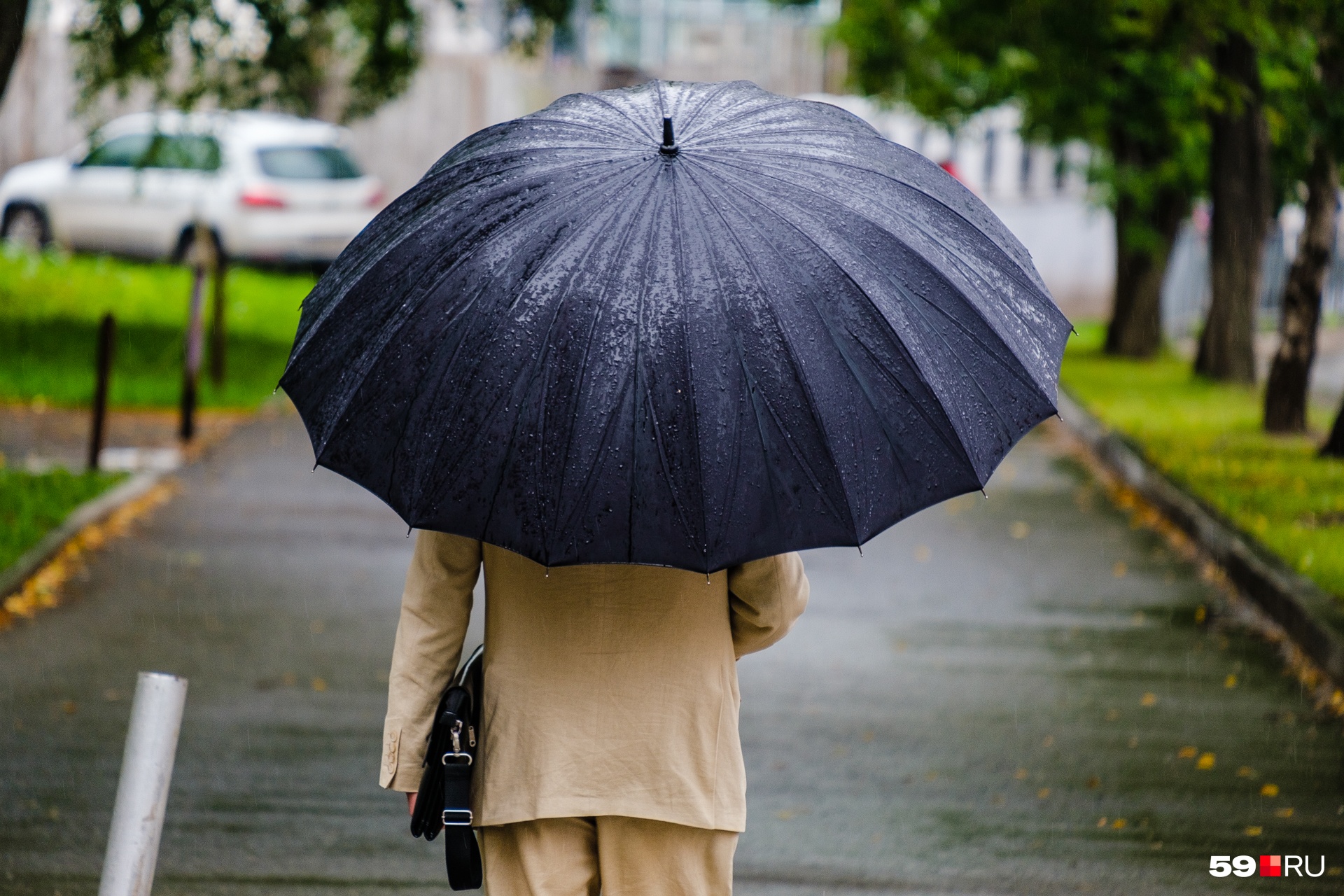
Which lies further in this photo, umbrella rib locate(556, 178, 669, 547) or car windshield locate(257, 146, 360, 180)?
car windshield locate(257, 146, 360, 180)

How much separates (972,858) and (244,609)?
4.25 meters

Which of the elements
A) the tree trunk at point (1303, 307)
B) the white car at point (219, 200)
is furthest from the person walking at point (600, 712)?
the white car at point (219, 200)

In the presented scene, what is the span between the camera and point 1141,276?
18922mm

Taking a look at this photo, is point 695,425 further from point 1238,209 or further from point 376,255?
point 1238,209

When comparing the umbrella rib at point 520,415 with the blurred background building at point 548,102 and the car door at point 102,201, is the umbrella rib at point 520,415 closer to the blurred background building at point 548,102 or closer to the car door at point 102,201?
the blurred background building at point 548,102

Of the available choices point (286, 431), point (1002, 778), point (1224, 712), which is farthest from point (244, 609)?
point (286, 431)

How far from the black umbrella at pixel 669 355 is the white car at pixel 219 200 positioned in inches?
663

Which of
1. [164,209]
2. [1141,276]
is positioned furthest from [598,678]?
[164,209]

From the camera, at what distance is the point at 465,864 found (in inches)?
114

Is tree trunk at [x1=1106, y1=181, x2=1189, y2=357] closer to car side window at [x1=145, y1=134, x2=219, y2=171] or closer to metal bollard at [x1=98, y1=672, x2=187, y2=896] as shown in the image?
car side window at [x1=145, y1=134, x2=219, y2=171]

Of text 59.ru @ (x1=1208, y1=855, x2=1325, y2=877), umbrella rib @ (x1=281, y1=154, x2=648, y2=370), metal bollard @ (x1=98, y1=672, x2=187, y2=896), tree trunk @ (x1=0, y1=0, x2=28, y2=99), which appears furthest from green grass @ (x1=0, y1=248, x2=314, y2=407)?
umbrella rib @ (x1=281, y1=154, x2=648, y2=370)

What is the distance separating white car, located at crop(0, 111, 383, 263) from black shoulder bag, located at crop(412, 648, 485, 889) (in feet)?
55.4

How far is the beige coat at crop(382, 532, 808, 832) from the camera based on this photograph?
2.83 metres

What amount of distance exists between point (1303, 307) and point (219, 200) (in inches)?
503
